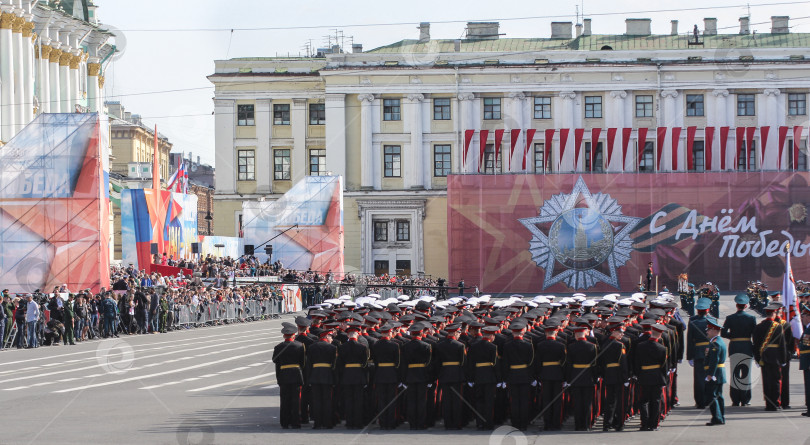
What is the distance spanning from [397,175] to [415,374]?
58.7 metres

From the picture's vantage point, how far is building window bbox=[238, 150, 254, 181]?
7812 cm

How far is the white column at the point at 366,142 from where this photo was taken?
74.0 meters

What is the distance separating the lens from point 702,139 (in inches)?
2911

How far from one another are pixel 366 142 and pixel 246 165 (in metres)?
9.20

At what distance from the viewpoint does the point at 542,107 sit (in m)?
74.9

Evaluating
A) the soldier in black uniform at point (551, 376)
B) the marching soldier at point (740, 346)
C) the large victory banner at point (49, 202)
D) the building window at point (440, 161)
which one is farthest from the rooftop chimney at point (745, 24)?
the soldier in black uniform at point (551, 376)

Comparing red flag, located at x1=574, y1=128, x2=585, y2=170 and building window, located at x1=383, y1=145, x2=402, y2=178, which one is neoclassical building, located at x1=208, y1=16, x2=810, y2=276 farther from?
red flag, located at x1=574, y1=128, x2=585, y2=170

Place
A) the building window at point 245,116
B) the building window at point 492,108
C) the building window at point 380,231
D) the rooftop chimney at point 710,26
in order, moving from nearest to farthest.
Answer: the building window at point 380,231
the building window at point 492,108
the building window at point 245,116
the rooftop chimney at point 710,26

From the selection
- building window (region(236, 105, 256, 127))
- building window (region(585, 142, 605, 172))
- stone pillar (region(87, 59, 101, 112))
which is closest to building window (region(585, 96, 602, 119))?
building window (region(585, 142, 605, 172))

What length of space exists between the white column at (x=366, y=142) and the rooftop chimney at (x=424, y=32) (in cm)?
664

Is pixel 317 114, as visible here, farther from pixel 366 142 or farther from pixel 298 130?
pixel 366 142

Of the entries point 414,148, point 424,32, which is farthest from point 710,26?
point 414,148

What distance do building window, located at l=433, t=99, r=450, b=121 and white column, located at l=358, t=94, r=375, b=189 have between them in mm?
4190

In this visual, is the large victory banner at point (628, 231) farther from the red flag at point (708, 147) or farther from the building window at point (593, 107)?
the building window at point (593, 107)
